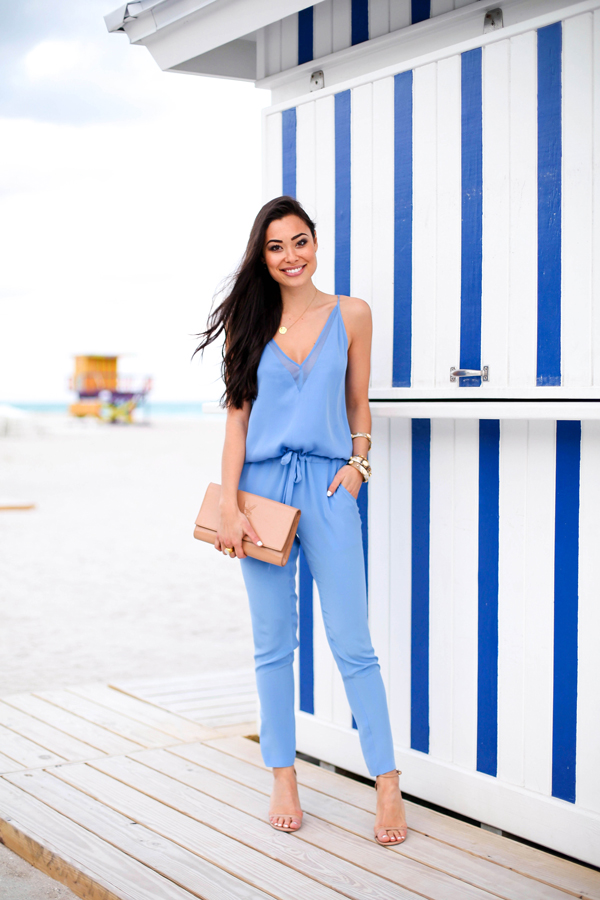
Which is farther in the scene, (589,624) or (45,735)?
(45,735)

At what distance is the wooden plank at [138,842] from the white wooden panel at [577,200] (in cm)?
145

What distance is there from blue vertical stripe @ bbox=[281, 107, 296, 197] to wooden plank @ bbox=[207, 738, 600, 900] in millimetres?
1910

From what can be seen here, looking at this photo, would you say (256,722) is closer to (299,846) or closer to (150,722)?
(150,722)

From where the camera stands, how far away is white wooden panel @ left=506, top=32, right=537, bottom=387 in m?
2.18

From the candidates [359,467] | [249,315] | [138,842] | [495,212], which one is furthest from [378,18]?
[138,842]

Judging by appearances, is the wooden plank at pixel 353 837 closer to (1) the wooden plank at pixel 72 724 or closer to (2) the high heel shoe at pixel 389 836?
(2) the high heel shoe at pixel 389 836

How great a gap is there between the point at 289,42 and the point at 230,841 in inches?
98.1

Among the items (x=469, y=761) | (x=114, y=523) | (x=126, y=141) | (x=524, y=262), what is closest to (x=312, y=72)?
(x=524, y=262)

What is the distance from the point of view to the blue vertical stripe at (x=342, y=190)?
8.87 ft

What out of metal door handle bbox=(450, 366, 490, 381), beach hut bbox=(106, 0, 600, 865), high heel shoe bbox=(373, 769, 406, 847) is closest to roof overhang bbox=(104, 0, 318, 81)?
beach hut bbox=(106, 0, 600, 865)

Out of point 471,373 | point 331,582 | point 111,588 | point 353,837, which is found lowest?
point 111,588

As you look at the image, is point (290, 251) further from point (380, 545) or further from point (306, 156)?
point (380, 545)

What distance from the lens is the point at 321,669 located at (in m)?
2.89

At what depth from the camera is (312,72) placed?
2.89m
